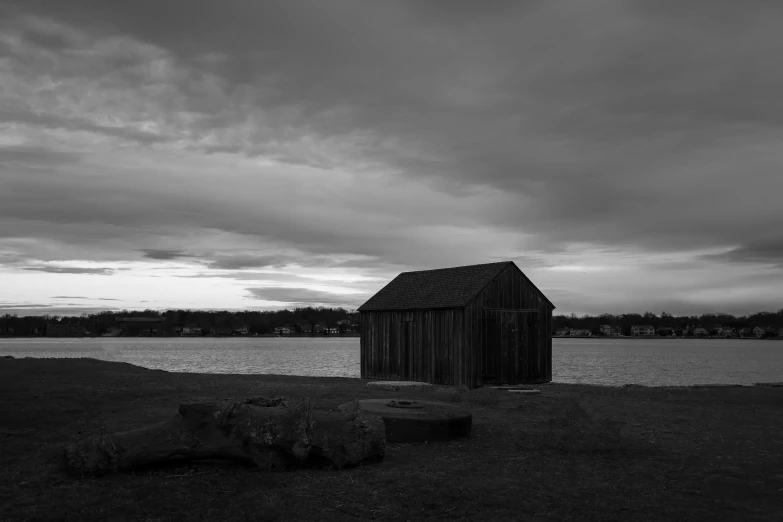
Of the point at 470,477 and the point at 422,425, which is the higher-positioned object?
the point at 422,425

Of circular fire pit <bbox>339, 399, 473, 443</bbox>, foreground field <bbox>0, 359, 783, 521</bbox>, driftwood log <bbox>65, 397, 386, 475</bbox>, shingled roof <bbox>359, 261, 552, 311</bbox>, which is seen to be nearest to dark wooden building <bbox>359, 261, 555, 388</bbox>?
shingled roof <bbox>359, 261, 552, 311</bbox>

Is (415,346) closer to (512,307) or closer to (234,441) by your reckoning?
(512,307)

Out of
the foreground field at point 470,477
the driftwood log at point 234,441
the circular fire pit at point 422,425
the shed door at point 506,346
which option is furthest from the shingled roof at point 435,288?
the driftwood log at point 234,441

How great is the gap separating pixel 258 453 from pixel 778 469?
9017mm

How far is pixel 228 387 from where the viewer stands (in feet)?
78.8

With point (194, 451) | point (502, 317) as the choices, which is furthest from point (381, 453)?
point (502, 317)

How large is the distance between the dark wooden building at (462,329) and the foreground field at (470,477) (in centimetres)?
1046

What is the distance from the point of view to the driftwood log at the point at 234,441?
10195 millimetres

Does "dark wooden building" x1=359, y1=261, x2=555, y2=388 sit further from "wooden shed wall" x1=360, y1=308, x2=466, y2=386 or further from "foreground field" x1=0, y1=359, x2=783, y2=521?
"foreground field" x1=0, y1=359, x2=783, y2=521

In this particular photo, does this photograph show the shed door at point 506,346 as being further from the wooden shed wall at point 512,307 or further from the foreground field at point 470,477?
the foreground field at point 470,477

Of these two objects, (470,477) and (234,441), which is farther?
(234,441)

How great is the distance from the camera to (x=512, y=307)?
3083cm

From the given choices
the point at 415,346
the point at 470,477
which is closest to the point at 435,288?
the point at 415,346

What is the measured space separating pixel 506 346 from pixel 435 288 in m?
4.46
